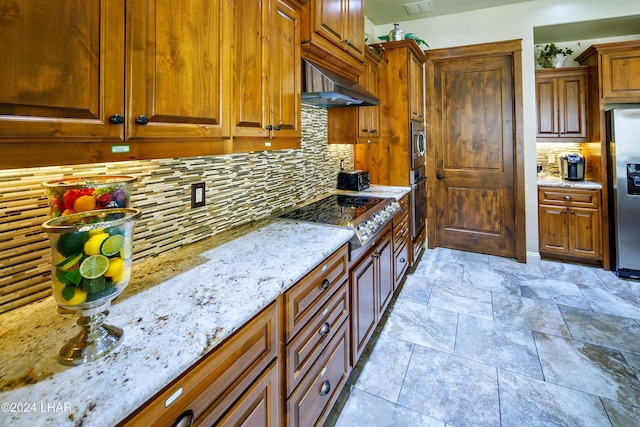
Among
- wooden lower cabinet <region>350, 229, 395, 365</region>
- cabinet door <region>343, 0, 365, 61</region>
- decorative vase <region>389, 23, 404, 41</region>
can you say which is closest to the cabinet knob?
wooden lower cabinet <region>350, 229, 395, 365</region>

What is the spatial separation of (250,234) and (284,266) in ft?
1.66

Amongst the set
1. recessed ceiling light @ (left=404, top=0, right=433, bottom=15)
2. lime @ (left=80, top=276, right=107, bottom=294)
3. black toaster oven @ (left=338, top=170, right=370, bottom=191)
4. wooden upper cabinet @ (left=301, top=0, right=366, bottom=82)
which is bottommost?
lime @ (left=80, top=276, right=107, bottom=294)

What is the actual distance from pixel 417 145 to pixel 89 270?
138 inches

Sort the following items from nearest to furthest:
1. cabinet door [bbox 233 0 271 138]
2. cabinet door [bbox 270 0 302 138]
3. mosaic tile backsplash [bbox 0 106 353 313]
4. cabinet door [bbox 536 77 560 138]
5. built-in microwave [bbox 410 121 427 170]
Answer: mosaic tile backsplash [bbox 0 106 353 313] < cabinet door [bbox 233 0 271 138] < cabinet door [bbox 270 0 302 138] < built-in microwave [bbox 410 121 427 170] < cabinet door [bbox 536 77 560 138]

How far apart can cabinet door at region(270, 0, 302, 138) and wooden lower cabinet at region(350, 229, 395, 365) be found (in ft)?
2.91

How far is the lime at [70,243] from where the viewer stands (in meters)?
0.67

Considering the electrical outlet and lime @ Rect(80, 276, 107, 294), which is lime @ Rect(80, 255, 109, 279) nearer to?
lime @ Rect(80, 276, 107, 294)

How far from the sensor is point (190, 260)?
4.35ft

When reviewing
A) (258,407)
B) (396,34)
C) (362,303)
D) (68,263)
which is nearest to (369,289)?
(362,303)

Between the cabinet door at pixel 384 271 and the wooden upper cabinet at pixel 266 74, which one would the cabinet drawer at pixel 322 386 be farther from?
the wooden upper cabinet at pixel 266 74

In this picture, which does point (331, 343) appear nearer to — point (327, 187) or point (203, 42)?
point (203, 42)

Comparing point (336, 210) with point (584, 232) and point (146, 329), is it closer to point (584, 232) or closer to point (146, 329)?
point (146, 329)

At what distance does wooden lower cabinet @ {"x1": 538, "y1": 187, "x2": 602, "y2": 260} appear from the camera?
3.60 m

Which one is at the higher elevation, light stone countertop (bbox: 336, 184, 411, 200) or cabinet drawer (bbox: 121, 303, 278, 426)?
light stone countertop (bbox: 336, 184, 411, 200)
